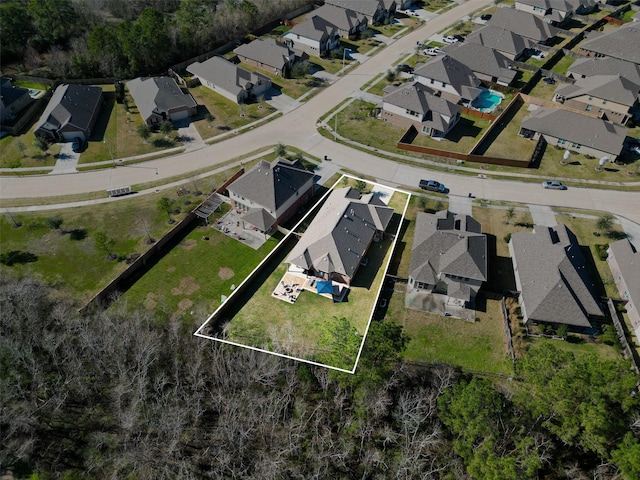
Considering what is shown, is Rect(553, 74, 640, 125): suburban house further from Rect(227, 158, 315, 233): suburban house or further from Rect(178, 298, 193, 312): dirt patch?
Rect(178, 298, 193, 312): dirt patch

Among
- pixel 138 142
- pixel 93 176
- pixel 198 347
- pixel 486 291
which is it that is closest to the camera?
pixel 198 347

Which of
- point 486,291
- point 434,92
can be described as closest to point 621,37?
point 434,92

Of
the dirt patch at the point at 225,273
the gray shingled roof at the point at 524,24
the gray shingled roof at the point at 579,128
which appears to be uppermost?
the gray shingled roof at the point at 524,24

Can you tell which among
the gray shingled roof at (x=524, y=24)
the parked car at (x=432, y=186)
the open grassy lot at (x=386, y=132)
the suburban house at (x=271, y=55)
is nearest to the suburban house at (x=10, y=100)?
the suburban house at (x=271, y=55)

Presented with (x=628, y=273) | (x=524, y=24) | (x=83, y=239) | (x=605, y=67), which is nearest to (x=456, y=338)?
(x=628, y=273)

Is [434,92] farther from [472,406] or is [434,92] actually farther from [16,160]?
[16,160]

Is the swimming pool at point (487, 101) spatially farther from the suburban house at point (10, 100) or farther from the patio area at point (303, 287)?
the suburban house at point (10, 100)

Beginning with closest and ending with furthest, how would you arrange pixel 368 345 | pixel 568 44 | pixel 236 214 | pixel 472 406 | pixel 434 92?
pixel 472 406
pixel 368 345
pixel 236 214
pixel 434 92
pixel 568 44

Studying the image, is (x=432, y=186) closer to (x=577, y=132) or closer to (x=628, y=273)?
(x=628, y=273)
